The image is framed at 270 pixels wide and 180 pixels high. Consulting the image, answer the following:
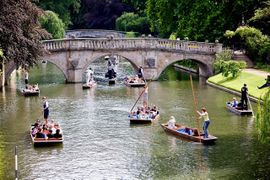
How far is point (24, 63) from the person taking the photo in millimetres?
34656

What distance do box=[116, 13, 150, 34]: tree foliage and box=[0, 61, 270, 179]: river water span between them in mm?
55150

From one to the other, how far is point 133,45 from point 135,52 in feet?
2.06

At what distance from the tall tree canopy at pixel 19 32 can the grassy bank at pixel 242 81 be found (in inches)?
575

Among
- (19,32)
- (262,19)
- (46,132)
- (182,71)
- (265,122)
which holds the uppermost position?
(262,19)

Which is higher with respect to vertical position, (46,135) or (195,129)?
(195,129)

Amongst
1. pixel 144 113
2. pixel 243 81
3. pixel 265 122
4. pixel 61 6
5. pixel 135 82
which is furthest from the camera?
pixel 61 6

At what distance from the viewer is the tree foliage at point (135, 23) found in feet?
327

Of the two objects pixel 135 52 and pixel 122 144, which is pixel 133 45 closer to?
pixel 135 52

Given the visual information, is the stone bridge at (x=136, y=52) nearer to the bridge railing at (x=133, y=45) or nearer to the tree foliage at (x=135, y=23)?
the bridge railing at (x=133, y=45)

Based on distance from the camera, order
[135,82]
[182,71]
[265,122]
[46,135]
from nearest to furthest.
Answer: [265,122] → [46,135] → [135,82] → [182,71]

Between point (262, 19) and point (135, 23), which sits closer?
point (262, 19)

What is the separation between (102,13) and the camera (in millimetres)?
109000

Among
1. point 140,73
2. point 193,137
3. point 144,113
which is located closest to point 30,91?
point 140,73

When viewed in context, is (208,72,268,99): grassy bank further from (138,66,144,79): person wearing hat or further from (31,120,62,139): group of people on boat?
(31,120,62,139): group of people on boat
